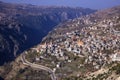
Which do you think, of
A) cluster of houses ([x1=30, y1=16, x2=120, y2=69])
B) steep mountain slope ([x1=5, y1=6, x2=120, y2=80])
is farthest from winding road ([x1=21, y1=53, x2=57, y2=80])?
cluster of houses ([x1=30, y1=16, x2=120, y2=69])

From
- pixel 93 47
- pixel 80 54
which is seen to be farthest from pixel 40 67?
pixel 93 47

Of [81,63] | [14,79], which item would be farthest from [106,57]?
[14,79]

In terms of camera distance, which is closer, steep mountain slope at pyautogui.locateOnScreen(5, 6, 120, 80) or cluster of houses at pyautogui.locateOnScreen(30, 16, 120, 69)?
steep mountain slope at pyautogui.locateOnScreen(5, 6, 120, 80)

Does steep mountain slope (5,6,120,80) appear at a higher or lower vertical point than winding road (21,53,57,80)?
higher

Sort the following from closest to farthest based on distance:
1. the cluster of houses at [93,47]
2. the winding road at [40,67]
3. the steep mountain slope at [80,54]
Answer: the steep mountain slope at [80,54]
the winding road at [40,67]
the cluster of houses at [93,47]

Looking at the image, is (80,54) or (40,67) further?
(80,54)

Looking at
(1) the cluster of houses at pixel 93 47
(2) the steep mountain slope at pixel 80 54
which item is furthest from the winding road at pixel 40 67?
(1) the cluster of houses at pixel 93 47

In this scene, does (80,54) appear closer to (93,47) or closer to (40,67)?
(93,47)

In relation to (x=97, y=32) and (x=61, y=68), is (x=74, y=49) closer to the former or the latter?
(x=61, y=68)

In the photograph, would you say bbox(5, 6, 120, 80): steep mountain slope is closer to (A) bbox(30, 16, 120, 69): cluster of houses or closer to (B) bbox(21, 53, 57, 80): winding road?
(A) bbox(30, 16, 120, 69): cluster of houses

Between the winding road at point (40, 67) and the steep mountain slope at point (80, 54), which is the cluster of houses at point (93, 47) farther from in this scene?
the winding road at point (40, 67)

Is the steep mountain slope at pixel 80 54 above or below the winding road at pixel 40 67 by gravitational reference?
above
